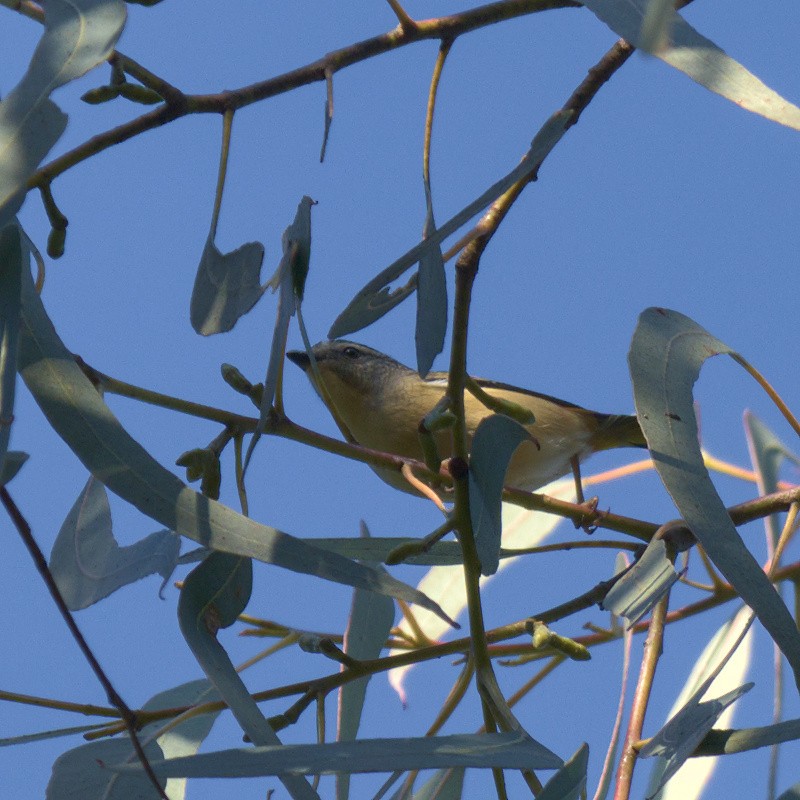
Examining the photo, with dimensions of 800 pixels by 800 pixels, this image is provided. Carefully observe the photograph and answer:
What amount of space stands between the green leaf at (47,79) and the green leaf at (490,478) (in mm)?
581

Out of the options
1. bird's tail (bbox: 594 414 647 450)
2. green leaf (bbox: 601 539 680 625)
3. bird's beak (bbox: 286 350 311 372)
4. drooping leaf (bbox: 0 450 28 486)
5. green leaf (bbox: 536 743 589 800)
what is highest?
bird's beak (bbox: 286 350 311 372)

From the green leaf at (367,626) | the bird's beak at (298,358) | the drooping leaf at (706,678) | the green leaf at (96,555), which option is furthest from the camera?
the bird's beak at (298,358)

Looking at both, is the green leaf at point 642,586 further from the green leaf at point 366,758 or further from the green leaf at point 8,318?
the green leaf at point 8,318

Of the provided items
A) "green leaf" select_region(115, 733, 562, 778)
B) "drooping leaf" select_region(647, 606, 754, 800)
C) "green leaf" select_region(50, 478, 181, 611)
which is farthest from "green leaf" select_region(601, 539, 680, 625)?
"green leaf" select_region(50, 478, 181, 611)

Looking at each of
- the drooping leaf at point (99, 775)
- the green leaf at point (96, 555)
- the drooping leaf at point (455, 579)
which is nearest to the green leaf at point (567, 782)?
the drooping leaf at point (99, 775)

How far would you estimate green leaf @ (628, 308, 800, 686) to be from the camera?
48.1 inches

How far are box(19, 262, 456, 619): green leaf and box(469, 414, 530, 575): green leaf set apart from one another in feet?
0.40

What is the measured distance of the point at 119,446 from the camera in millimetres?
1349

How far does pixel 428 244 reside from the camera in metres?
1.29

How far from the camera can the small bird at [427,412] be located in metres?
3.14

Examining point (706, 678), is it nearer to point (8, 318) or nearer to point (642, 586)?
point (642, 586)

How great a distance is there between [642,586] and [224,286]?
2.41ft

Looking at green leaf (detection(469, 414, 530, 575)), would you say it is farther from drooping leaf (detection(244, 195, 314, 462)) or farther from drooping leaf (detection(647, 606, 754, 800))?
drooping leaf (detection(647, 606, 754, 800))

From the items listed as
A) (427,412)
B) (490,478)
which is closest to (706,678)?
(490,478)
